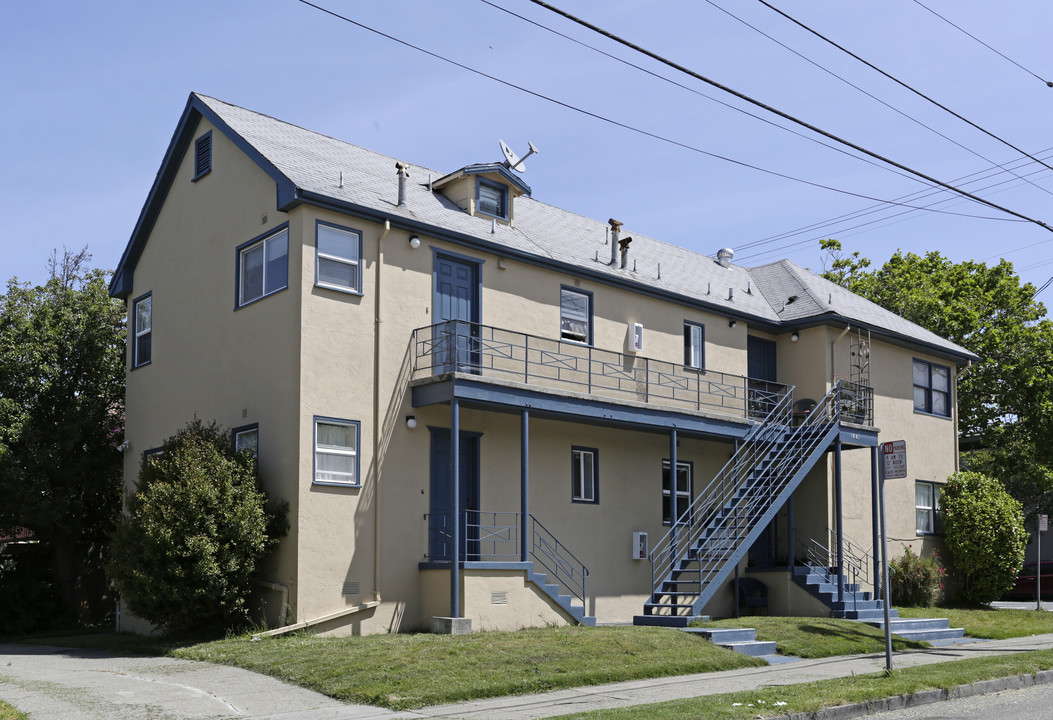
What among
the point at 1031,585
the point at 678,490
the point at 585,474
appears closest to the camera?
the point at 585,474

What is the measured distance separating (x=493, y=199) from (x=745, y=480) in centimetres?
762

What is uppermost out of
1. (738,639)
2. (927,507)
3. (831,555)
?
(927,507)

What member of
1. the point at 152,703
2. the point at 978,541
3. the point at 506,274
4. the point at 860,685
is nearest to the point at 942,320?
the point at 978,541

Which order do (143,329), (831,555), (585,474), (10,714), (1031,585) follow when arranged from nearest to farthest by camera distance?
(10,714) → (585,474) → (143,329) → (831,555) → (1031,585)

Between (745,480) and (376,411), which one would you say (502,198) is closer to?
(376,411)

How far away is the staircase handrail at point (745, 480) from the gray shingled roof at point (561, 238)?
9.28ft

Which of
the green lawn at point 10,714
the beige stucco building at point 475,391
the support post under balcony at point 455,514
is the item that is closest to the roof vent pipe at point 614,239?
the beige stucco building at point 475,391

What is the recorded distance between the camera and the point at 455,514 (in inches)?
671

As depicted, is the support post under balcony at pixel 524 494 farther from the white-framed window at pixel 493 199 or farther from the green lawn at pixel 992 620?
the green lawn at pixel 992 620

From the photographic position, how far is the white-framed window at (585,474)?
20992mm

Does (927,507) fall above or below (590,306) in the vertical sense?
below

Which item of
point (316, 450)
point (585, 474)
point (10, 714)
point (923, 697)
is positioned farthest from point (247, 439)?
point (923, 697)

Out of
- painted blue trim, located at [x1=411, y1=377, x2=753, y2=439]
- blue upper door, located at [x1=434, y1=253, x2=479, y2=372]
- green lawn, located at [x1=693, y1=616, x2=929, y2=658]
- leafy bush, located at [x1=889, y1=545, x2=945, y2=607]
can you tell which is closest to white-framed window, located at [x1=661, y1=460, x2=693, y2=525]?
painted blue trim, located at [x1=411, y1=377, x2=753, y2=439]

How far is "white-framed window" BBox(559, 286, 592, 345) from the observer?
21.4 metres
